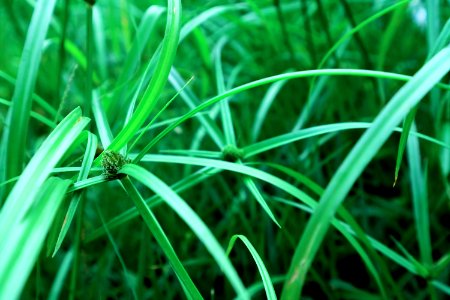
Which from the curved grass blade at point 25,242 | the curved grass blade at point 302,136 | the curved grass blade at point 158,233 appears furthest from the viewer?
the curved grass blade at point 302,136

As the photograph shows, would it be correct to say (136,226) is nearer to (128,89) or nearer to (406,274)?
(128,89)

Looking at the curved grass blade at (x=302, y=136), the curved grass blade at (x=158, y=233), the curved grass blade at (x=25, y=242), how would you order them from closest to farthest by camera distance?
the curved grass blade at (x=25, y=242)
the curved grass blade at (x=158, y=233)
the curved grass blade at (x=302, y=136)

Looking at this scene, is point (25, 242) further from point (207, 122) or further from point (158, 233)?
point (207, 122)

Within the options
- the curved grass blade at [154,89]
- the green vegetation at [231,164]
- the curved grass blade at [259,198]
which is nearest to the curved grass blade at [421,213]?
the green vegetation at [231,164]

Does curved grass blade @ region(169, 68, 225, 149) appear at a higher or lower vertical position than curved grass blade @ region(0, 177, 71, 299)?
higher

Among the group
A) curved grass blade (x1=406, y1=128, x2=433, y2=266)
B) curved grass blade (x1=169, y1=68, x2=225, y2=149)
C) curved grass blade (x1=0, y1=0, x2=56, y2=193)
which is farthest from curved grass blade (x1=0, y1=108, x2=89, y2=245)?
curved grass blade (x1=406, y1=128, x2=433, y2=266)

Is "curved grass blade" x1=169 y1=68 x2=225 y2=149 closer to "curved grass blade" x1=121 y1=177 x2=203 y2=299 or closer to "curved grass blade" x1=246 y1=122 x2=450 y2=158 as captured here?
"curved grass blade" x1=246 y1=122 x2=450 y2=158

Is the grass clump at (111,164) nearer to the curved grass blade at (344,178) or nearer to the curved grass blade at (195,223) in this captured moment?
the curved grass blade at (195,223)
